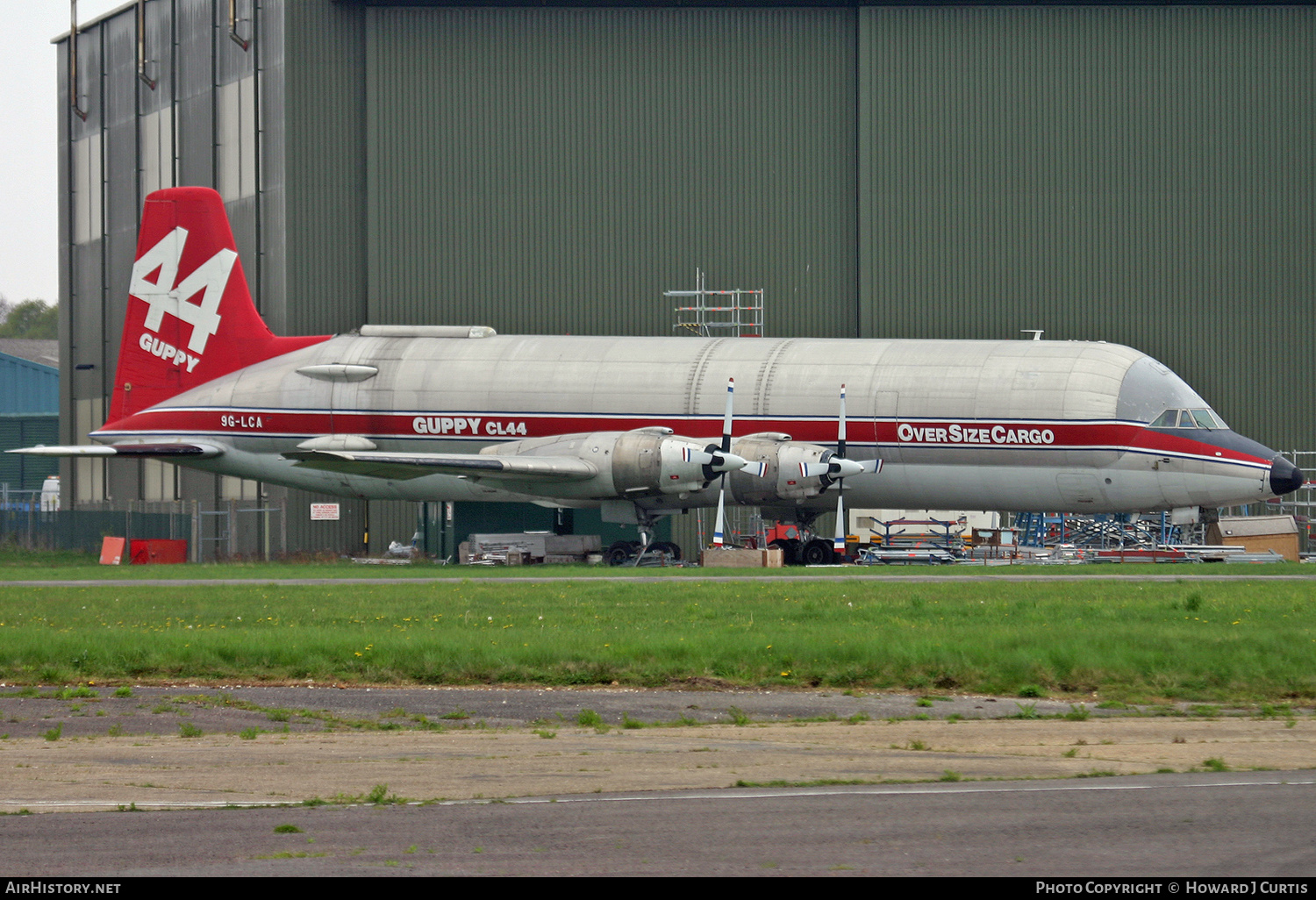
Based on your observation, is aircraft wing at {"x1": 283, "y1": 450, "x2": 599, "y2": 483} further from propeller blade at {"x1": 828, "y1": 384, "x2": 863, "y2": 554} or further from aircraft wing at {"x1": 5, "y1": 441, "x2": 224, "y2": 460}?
propeller blade at {"x1": 828, "y1": 384, "x2": 863, "y2": 554}

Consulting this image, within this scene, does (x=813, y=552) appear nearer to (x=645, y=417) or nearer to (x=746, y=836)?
(x=645, y=417)

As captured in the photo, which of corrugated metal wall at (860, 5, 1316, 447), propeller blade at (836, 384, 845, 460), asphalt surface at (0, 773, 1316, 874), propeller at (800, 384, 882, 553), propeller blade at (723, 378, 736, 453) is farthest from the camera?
corrugated metal wall at (860, 5, 1316, 447)

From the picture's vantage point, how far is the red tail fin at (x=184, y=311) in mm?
41594

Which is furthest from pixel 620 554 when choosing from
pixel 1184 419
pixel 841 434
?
pixel 1184 419

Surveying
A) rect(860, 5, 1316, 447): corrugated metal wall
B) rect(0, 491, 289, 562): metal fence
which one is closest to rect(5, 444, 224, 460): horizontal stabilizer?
rect(0, 491, 289, 562): metal fence

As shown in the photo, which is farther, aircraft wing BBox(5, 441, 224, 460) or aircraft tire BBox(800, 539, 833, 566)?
aircraft wing BBox(5, 441, 224, 460)

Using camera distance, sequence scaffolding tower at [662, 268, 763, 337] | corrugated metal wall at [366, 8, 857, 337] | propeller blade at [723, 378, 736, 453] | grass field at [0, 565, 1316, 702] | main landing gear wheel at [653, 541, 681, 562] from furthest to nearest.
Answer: corrugated metal wall at [366, 8, 857, 337] → scaffolding tower at [662, 268, 763, 337] → main landing gear wheel at [653, 541, 681, 562] → propeller blade at [723, 378, 736, 453] → grass field at [0, 565, 1316, 702]

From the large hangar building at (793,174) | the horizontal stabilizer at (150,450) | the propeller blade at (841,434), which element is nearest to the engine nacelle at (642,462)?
the propeller blade at (841,434)

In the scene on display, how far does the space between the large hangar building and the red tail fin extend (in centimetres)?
656

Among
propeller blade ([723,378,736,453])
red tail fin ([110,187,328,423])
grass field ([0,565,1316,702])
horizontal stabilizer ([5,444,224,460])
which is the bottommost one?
grass field ([0,565,1316,702])

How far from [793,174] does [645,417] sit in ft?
49.5

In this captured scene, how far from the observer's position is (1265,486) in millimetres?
33438

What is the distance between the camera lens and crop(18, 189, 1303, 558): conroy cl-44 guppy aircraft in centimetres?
3469

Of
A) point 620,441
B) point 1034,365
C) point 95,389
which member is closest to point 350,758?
point 620,441
